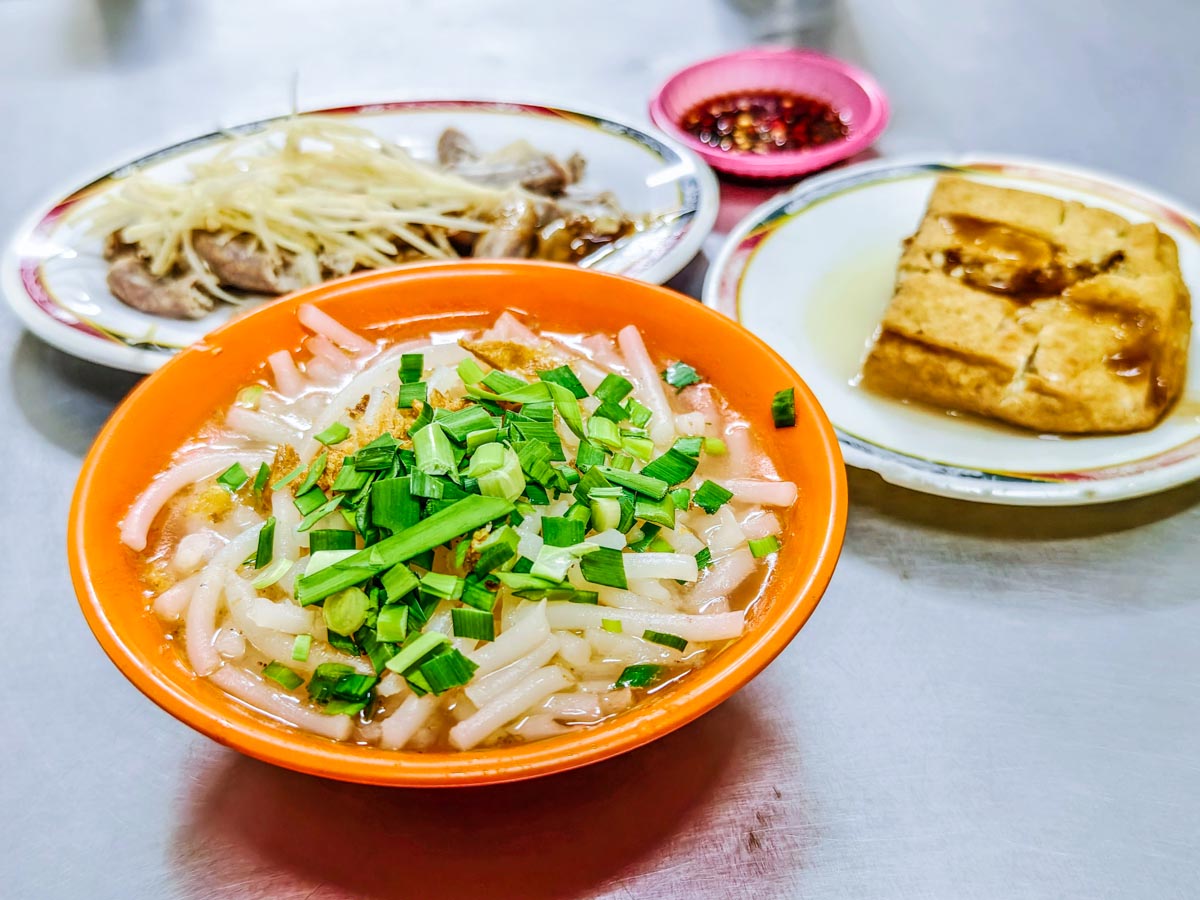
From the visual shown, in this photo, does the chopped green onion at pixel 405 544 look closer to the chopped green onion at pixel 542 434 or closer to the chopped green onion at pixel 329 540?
the chopped green onion at pixel 329 540

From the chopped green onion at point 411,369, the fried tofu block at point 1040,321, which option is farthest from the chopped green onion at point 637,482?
the fried tofu block at point 1040,321

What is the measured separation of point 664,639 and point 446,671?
304mm

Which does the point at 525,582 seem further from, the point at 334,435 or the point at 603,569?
the point at 334,435

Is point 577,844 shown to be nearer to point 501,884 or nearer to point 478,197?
point 501,884

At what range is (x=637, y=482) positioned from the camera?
1.36 m

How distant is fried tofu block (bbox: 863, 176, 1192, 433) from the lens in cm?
190

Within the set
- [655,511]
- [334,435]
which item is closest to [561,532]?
[655,511]

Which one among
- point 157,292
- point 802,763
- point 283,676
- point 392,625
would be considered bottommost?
point 802,763

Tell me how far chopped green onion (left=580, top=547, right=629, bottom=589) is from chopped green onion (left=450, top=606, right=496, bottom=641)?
0.15m

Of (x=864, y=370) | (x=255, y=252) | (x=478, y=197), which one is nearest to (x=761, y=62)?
(x=478, y=197)

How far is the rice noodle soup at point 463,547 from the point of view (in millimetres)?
1216

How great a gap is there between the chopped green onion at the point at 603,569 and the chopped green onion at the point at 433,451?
25 centimetres

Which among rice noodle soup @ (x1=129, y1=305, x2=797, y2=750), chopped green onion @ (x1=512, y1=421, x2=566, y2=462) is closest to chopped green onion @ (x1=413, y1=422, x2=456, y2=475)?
rice noodle soup @ (x1=129, y1=305, x2=797, y2=750)

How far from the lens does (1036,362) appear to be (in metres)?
1.92
